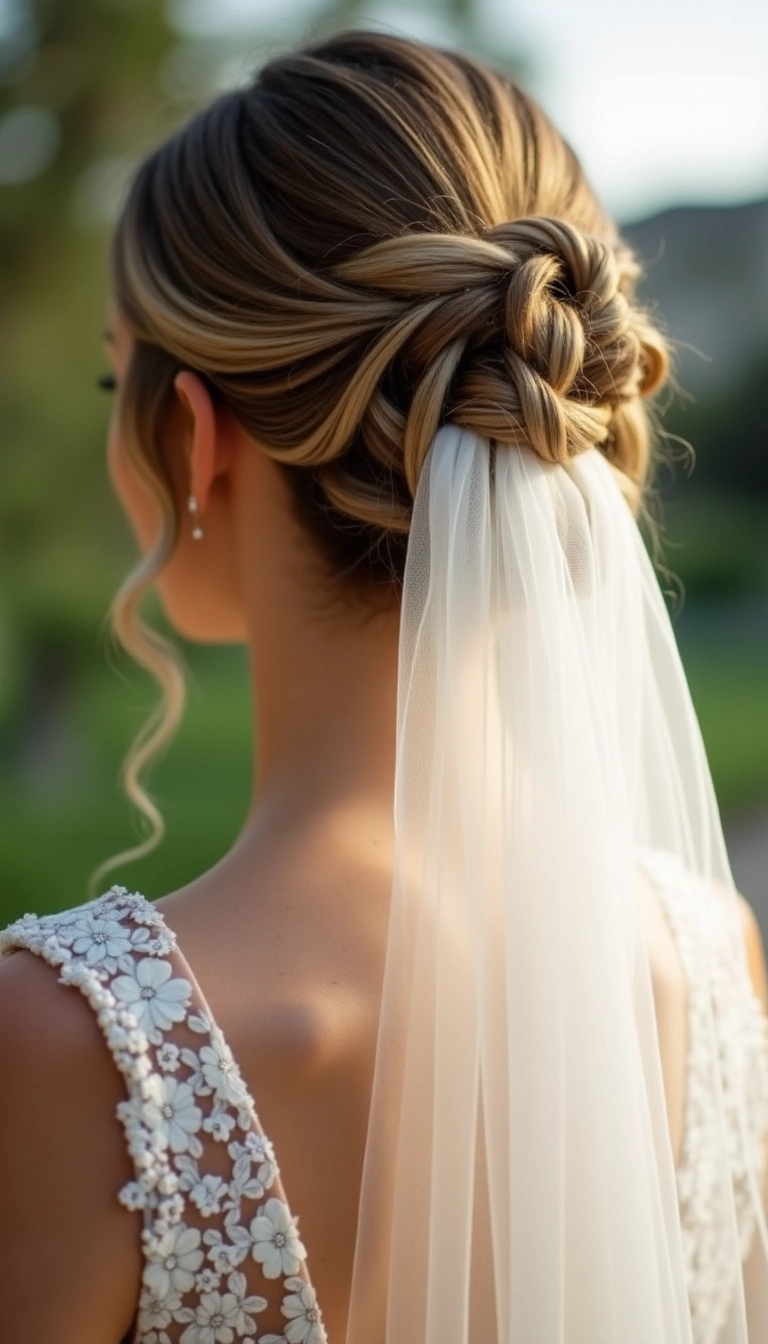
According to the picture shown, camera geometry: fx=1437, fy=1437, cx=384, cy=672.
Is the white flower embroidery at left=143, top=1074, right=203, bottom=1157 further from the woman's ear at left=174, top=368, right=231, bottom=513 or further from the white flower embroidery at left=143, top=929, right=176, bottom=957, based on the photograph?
the woman's ear at left=174, top=368, right=231, bottom=513

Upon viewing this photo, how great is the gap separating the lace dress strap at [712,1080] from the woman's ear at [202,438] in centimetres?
74

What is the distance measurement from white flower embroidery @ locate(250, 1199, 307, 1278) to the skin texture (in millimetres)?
29

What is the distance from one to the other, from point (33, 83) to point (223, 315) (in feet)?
28.0

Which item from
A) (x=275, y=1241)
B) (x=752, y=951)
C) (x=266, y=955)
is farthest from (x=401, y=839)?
(x=752, y=951)

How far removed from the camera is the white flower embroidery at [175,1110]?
1.32 m

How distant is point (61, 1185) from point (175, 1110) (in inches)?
4.7

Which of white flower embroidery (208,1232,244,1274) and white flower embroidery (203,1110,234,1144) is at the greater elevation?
white flower embroidery (203,1110,234,1144)

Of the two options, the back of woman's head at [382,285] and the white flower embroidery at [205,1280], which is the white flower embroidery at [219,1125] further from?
the back of woman's head at [382,285]

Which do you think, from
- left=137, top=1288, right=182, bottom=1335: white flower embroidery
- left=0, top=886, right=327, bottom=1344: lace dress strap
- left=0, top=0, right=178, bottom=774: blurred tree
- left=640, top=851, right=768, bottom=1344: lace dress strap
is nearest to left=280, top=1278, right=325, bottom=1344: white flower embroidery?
left=0, top=886, right=327, bottom=1344: lace dress strap

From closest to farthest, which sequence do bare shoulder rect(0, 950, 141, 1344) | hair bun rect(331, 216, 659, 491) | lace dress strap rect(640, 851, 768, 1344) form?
1. bare shoulder rect(0, 950, 141, 1344)
2. hair bun rect(331, 216, 659, 491)
3. lace dress strap rect(640, 851, 768, 1344)

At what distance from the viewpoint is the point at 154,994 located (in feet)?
4.46

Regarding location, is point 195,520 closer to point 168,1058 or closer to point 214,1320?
point 168,1058

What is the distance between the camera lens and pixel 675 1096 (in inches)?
66.9

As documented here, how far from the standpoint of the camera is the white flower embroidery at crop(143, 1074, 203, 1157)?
132 centimetres
